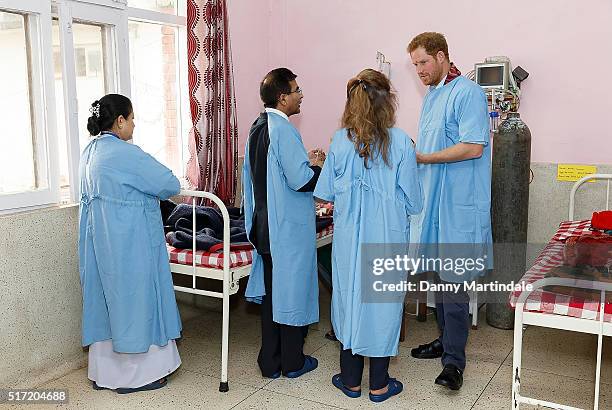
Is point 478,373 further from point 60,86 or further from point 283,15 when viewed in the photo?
point 283,15

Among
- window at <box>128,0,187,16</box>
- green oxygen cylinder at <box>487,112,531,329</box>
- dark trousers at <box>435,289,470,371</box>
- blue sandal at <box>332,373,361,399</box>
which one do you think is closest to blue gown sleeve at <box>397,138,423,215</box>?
dark trousers at <box>435,289,470,371</box>

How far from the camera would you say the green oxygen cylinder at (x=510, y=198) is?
3.61 meters

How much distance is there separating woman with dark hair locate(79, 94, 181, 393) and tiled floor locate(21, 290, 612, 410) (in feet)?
0.61

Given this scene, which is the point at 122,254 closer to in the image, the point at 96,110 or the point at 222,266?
the point at 222,266

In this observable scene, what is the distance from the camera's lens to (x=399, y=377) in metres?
3.13

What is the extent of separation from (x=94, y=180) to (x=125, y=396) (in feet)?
3.30

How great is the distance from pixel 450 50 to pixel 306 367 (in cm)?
219

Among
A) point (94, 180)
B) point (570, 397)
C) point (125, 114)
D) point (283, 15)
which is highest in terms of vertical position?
point (283, 15)

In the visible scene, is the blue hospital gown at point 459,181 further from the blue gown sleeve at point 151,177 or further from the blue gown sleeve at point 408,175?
the blue gown sleeve at point 151,177

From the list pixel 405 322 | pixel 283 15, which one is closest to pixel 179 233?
pixel 405 322

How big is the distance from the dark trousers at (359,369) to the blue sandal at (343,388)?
1.1 inches

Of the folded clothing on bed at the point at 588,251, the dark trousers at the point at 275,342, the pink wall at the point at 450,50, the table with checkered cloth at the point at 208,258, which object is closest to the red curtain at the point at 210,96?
the pink wall at the point at 450,50

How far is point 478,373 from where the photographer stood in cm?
318

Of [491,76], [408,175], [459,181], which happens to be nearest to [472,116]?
[459,181]
